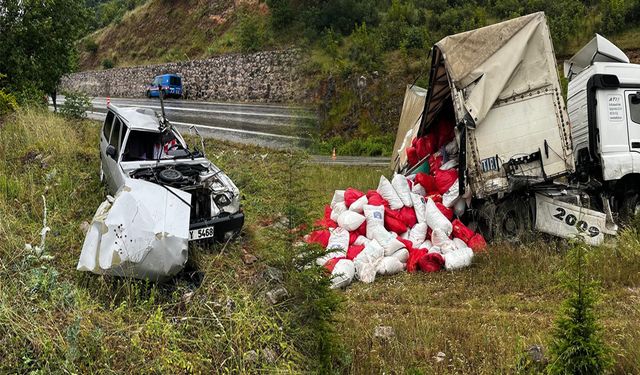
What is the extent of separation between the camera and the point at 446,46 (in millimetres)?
8039

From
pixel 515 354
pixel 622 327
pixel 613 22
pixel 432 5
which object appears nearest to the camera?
pixel 515 354

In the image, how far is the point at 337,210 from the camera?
859cm

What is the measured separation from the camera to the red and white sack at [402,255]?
→ 24.2ft

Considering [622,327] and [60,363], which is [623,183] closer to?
[622,327]

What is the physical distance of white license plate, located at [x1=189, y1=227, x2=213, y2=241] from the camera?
5936mm

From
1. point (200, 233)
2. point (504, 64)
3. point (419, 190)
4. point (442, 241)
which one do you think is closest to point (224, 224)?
point (200, 233)

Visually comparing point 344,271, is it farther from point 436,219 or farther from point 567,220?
point 567,220

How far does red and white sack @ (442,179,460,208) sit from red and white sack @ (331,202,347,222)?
1.68 metres

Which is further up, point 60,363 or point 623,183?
point 60,363

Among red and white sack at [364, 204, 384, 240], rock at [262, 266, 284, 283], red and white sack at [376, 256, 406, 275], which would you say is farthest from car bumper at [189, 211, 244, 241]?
red and white sack at [364, 204, 384, 240]

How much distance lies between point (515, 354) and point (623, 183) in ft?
18.2

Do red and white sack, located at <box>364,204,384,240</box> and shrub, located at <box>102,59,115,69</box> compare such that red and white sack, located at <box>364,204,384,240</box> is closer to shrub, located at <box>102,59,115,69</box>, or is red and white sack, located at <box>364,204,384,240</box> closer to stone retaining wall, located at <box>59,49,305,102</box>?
stone retaining wall, located at <box>59,49,305,102</box>

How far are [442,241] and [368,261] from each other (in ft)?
3.99

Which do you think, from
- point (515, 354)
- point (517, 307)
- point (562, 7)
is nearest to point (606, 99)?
point (517, 307)
